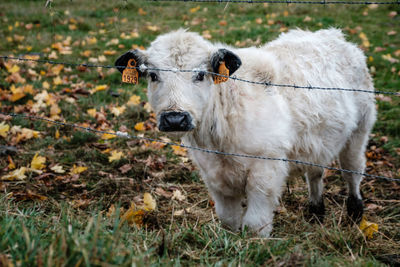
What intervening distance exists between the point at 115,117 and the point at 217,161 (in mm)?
3347

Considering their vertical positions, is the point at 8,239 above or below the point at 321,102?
below

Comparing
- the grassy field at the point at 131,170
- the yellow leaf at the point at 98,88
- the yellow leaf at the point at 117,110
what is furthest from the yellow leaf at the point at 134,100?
the yellow leaf at the point at 98,88

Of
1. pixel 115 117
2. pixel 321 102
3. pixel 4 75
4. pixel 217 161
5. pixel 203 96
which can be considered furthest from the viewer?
pixel 4 75

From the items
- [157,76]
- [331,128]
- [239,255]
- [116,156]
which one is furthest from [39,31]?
[239,255]

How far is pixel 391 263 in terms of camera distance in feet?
9.33

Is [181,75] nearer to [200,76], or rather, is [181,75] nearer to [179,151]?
[200,76]

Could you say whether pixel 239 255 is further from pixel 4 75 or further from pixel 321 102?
pixel 4 75

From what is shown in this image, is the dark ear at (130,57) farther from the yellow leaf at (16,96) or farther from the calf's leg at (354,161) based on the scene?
the yellow leaf at (16,96)

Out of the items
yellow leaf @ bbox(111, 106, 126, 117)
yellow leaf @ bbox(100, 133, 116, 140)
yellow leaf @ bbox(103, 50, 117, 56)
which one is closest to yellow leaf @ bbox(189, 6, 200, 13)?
yellow leaf @ bbox(103, 50, 117, 56)

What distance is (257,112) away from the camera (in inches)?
129

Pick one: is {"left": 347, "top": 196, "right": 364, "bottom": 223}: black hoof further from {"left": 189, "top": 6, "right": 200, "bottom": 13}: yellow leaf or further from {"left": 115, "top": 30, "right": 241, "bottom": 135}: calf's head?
{"left": 189, "top": 6, "right": 200, "bottom": 13}: yellow leaf

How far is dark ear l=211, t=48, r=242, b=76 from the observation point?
311 centimetres

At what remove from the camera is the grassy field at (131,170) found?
2.39 metres

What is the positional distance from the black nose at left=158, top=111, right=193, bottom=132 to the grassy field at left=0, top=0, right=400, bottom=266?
29.8 inches
